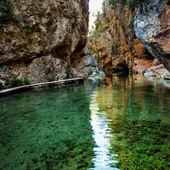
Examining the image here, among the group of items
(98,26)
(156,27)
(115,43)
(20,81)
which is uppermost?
(98,26)

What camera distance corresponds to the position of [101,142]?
534 centimetres

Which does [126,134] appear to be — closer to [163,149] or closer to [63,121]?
[163,149]

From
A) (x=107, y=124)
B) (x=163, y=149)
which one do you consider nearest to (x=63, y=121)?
(x=107, y=124)

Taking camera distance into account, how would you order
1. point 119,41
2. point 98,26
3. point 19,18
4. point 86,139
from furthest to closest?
point 98,26 → point 119,41 → point 19,18 → point 86,139

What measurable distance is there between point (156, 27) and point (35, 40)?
812cm

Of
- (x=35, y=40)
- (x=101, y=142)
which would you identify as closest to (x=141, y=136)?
(x=101, y=142)

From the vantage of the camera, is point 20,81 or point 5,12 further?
point 20,81

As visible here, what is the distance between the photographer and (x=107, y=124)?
6.82 meters

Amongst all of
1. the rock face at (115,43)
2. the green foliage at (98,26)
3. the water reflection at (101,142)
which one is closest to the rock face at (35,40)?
the water reflection at (101,142)

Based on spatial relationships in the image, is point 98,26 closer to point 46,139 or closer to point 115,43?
point 115,43

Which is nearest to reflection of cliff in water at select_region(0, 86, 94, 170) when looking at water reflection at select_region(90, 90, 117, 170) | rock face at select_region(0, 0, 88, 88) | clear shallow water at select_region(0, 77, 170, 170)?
clear shallow water at select_region(0, 77, 170, 170)

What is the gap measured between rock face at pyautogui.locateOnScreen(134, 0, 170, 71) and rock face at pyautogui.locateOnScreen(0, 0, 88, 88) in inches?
269

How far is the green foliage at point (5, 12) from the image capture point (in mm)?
15992

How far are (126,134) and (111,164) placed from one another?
5.42 ft
